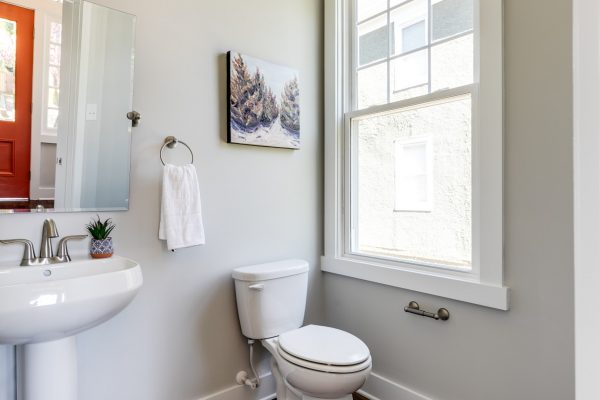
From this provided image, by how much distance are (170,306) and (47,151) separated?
0.79 meters

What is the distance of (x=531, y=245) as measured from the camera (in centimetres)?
134

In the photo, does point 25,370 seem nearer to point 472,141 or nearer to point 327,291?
point 327,291

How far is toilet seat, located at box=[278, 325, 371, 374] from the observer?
1.34 m

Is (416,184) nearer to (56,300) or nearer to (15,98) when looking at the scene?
(56,300)

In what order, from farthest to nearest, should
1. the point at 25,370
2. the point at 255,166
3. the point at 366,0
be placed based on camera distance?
1. the point at 366,0
2. the point at 255,166
3. the point at 25,370

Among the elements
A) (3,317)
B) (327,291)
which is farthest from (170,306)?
(327,291)

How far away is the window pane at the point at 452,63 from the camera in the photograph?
1561 mm

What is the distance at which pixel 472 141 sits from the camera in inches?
59.9

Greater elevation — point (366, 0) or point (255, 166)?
point (366, 0)

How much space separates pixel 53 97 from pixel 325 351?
1422 mm

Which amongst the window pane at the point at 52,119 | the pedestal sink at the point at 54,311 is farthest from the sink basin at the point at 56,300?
the window pane at the point at 52,119

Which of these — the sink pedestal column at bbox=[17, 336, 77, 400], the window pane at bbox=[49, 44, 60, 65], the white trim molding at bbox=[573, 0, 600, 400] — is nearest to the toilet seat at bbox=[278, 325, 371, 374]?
the sink pedestal column at bbox=[17, 336, 77, 400]

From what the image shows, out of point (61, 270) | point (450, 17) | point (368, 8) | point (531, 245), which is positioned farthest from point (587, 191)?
point (368, 8)

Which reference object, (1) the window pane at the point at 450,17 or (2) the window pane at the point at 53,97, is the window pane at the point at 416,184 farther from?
(2) the window pane at the point at 53,97
